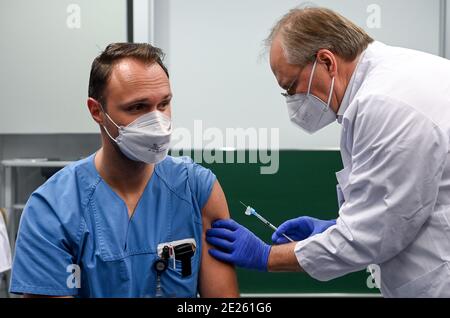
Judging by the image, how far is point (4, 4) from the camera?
10.3ft

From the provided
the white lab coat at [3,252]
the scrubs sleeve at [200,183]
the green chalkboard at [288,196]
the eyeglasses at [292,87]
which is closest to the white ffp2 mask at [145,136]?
the scrubs sleeve at [200,183]

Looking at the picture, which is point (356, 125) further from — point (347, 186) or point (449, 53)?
point (449, 53)

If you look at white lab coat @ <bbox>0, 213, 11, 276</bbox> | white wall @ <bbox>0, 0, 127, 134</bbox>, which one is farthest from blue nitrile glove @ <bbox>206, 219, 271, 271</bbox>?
white wall @ <bbox>0, 0, 127, 134</bbox>

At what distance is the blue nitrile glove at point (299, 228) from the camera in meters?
1.78

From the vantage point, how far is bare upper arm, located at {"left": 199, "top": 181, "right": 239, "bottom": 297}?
151 cm

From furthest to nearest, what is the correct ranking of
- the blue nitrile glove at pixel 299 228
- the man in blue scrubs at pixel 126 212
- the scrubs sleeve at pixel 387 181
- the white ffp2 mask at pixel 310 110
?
1. the blue nitrile glove at pixel 299 228
2. the white ffp2 mask at pixel 310 110
3. the man in blue scrubs at pixel 126 212
4. the scrubs sleeve at pixel 387 181

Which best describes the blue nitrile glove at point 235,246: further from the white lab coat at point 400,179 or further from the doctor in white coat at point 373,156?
the white lab coat at point 400,179

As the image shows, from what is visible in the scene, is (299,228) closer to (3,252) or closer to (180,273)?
(180,273)

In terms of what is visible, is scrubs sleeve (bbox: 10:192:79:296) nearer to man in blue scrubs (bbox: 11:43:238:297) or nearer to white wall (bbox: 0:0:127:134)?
man in blue scrubs (bbox: 11:43:238:297)

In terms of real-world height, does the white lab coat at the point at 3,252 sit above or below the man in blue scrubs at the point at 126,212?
below

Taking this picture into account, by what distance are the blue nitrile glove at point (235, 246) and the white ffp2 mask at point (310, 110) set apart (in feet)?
1.31

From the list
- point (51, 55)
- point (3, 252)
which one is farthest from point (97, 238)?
point (51, 55)
